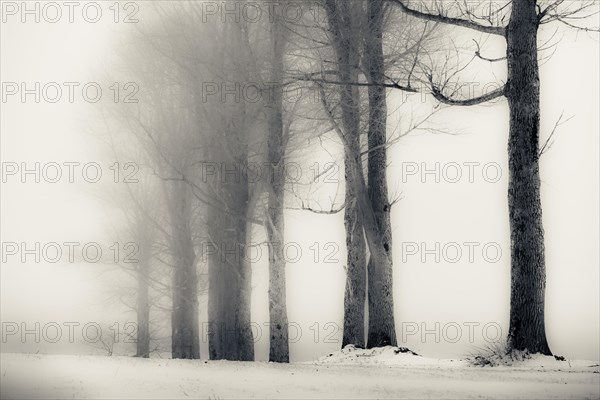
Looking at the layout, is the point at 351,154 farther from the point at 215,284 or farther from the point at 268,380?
the point at 268,380

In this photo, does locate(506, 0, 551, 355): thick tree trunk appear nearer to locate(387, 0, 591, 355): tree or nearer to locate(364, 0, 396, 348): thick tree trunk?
locate(387, 0, 591, 355): tree

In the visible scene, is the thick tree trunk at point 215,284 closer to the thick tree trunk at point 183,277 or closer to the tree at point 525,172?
the thick tree trunk at point 183,277

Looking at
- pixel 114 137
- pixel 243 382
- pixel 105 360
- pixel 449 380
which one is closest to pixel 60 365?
pixel 105 360

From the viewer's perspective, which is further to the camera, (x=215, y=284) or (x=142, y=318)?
(x=142, y=318)

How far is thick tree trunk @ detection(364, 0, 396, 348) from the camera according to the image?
17234mm

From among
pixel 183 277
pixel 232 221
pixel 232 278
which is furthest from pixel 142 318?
pixel 232 221

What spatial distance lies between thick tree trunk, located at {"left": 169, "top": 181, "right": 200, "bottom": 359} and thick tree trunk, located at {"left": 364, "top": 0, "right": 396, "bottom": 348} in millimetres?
5881

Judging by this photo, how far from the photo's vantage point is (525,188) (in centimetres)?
1401

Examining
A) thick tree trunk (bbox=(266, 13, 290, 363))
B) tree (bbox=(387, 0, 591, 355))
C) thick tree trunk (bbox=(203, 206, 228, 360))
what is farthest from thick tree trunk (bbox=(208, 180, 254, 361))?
tree (bbox=(387, 0, 591, 355))

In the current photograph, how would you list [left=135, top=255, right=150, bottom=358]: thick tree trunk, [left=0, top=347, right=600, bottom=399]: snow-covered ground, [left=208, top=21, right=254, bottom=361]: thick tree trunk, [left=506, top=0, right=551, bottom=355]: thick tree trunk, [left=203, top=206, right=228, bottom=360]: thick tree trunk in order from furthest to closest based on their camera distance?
1. [left=135, top=255, right=150, bottom=358]: thick tree trunk
2. [left=203, top=206, right=228, bottom=360]: thick tree trunk
3. [left=208, top=21, right=254, bottom=361]: thick tree trunk
4. [left=506, top=0, right=551, bottom=355]: thick tree trunk
5. [left=0, top=347, right=600, bottom=399]: snow-covered ground

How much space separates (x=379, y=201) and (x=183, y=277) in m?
6.91

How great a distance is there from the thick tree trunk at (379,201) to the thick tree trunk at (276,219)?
1808 millimetres

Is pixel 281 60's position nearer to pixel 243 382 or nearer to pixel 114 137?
pixel 114 137

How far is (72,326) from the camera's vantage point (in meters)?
21.0
